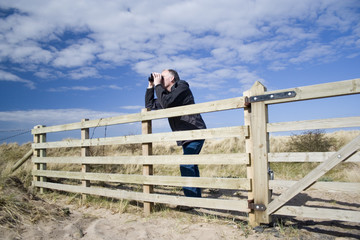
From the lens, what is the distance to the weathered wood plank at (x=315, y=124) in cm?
301

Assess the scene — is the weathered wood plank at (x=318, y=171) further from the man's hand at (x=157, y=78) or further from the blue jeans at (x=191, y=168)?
the man's hand at (x=157, y=78)

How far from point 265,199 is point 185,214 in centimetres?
143

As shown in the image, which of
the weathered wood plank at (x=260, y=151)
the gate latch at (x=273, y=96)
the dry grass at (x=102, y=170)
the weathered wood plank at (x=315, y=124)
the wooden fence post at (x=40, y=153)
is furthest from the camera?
the wooden fence post at (x=40, y=153)

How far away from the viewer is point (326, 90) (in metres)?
3.16

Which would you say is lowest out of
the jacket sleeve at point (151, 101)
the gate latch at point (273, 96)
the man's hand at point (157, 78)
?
the gate latch at point (273, 96)

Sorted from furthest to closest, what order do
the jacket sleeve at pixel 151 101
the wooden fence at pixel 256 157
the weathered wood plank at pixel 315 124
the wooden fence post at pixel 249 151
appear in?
the jacket sleeve at pixel 151 101 < the wooden fence post at pixel 249 151 < the wooden fence at pixel 256 157 < the weathered wood plank at pixel 315 124

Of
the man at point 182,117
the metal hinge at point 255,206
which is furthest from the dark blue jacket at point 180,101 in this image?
the metal hinge at point 255,206

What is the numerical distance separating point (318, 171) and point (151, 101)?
3.00 meters

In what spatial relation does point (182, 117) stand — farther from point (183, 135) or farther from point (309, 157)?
point (309, 157)

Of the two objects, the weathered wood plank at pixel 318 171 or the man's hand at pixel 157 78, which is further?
the man's hand at pixel 157 78

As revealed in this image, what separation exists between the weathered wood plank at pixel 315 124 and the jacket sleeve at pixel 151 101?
222cm

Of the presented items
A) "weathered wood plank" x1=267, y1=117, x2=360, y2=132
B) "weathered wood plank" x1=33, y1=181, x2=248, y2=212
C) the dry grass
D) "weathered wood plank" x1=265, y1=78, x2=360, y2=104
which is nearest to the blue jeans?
"weathered wood plank" x1=33, y1=181, x2=248, y2=212

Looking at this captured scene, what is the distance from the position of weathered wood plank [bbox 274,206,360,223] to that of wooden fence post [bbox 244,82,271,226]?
10.2 inches

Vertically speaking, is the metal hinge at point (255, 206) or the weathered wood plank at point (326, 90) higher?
the weathered wood plank at point (326, 90)
